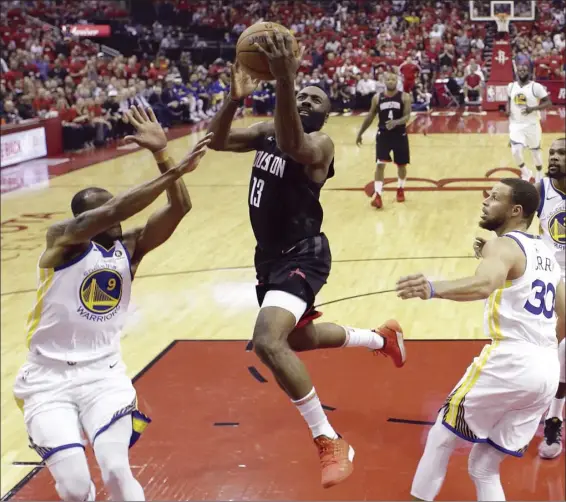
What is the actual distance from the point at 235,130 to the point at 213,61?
79.6 ft

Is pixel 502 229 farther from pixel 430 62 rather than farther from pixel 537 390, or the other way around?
pixel 430 62

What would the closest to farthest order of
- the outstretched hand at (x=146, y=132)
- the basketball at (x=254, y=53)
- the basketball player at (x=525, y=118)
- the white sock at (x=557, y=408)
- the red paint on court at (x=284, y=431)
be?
1. the basketball at (x=254, y=53)
2. the outstretched hand at (x=146, y=132)
3. the red paint on court at (x=284, y=431)
4. the white sock at (x=557, y=408)
5. the basketball player at (x=525, y=118)

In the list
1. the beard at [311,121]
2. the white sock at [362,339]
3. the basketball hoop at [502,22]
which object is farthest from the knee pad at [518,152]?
the basketball hoop at [502,22]

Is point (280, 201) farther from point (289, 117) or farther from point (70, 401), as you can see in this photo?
point (70, 401)

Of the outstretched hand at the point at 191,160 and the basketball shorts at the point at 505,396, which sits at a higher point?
the outstretched hand at the point at 191,160

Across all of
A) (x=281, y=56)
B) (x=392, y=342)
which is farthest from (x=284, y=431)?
(x=281, y=56)

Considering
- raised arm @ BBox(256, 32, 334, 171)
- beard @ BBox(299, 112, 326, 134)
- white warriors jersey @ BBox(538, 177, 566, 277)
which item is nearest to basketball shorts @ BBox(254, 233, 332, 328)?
raised arm @ BBox(256, 32, 334, 171)

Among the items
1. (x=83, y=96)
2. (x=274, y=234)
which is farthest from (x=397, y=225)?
(x=83, y=96)

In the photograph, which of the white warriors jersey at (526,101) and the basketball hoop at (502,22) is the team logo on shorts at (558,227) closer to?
the white warriors jersey at (526,101)

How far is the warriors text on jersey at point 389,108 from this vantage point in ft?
40.8

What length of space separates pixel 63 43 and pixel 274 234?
23720 millimetres

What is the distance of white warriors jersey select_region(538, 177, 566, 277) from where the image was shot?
19.0 ft

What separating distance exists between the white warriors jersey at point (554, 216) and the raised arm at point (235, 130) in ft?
7.32

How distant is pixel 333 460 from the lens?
4082 mm
